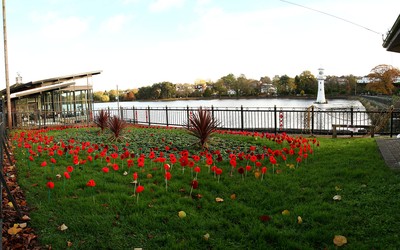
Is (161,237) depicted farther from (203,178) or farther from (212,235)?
(203,178)

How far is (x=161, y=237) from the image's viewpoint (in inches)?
126

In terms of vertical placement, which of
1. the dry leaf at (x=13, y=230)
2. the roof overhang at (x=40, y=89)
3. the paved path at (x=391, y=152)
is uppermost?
the roof overhang at (x=40, y=89)

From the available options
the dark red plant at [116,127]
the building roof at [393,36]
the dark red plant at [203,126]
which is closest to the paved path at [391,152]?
the building roof at [393,36]

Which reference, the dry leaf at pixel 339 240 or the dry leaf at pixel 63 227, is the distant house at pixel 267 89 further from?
the dry leaf at pixel 63 227

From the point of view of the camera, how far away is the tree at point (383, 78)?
60.5 m

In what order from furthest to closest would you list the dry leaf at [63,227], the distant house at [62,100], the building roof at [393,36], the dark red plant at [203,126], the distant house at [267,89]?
the distant house at [267,89], the distant house at [62,100], the dark red plant at [203,126], the building roof at [393,36], the dry leaf at [63,227]

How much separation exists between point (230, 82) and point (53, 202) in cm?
7601

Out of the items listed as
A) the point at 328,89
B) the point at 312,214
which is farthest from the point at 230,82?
the point at 312,214

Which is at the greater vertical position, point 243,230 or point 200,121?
point 200,121

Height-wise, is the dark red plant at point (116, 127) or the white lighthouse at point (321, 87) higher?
the white lighthouse at point (321, 87)

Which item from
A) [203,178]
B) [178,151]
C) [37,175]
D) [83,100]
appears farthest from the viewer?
[83,100]

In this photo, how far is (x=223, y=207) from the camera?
399 centimetres

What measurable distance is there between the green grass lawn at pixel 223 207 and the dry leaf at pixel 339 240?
2.9 inches

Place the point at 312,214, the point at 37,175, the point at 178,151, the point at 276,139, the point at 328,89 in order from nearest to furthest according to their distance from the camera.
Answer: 1. the point at 312,214
2. the point at 37,175
3. the point at 178,151
4. the point at 276,139
5. the point at 328,89
